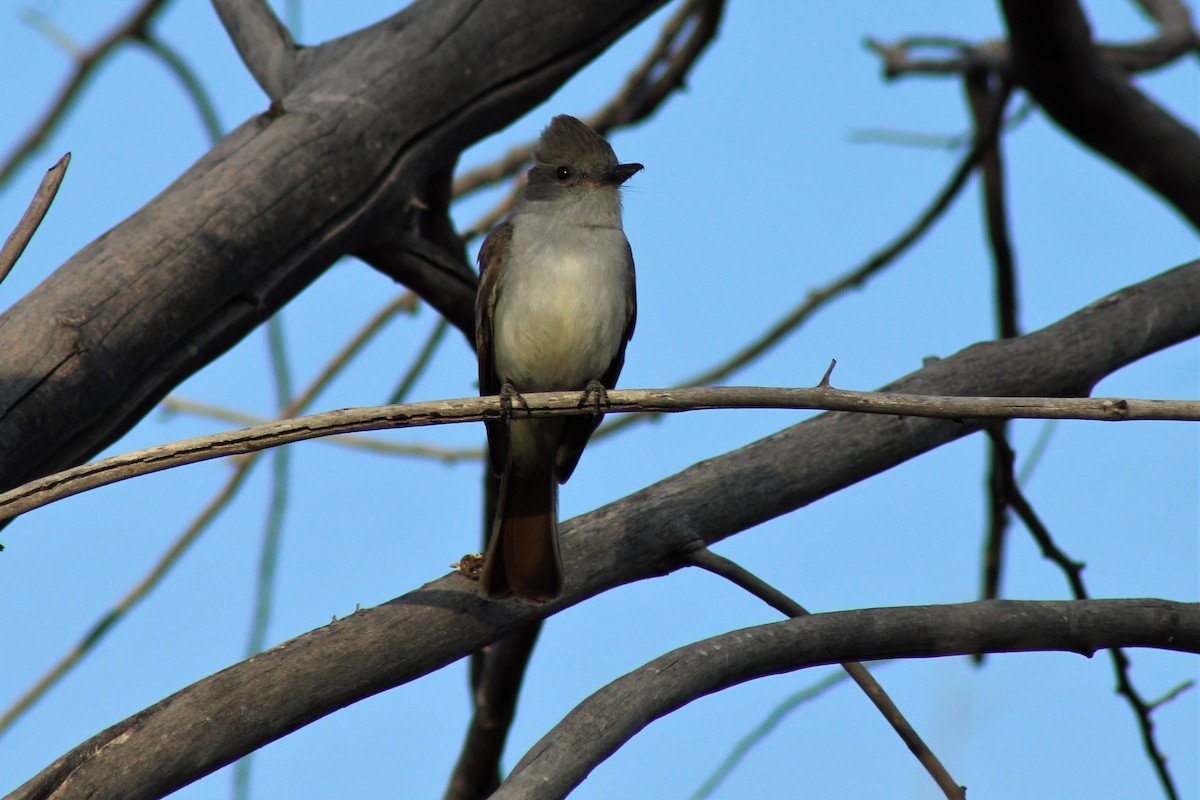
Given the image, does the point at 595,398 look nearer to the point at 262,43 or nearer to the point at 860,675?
the point at 860,675

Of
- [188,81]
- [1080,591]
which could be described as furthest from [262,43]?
[1080,591]

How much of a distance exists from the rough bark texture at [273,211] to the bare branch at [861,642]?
1.71m

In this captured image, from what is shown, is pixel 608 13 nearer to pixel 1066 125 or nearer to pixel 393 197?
pixel 393 197

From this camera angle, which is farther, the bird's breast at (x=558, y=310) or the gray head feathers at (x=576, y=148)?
the gray head feathers at (x=576, y=148)

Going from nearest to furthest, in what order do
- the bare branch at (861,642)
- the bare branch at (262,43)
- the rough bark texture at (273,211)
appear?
the bare branch at (861,642) < the rough bark texture at (273,211) < the bare branch at (262,43)

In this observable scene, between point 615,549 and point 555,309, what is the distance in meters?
1.00

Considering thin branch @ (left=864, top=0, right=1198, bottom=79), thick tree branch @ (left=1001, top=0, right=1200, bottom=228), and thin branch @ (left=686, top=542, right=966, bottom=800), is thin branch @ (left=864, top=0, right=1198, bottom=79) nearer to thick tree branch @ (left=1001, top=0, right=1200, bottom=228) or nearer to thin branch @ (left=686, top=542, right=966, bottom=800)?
thick tree branch @ (left=1001, top=0, right=1200, bottom=228)

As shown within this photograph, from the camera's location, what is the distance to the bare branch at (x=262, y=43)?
14.3 ft

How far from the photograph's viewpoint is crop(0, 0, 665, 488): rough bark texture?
3.45 metres

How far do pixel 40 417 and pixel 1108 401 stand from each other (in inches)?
101

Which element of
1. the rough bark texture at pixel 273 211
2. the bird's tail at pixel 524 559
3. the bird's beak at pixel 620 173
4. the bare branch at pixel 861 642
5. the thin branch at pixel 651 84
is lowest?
the bare branch at pixel 861 642

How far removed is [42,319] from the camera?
3428mm

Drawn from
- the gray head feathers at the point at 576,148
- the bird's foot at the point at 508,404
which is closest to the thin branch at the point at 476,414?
the bird's foot at the point at 508,404

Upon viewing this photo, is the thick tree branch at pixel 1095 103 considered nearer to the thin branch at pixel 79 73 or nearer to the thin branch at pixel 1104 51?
the thin branch at pixel 1104 51
